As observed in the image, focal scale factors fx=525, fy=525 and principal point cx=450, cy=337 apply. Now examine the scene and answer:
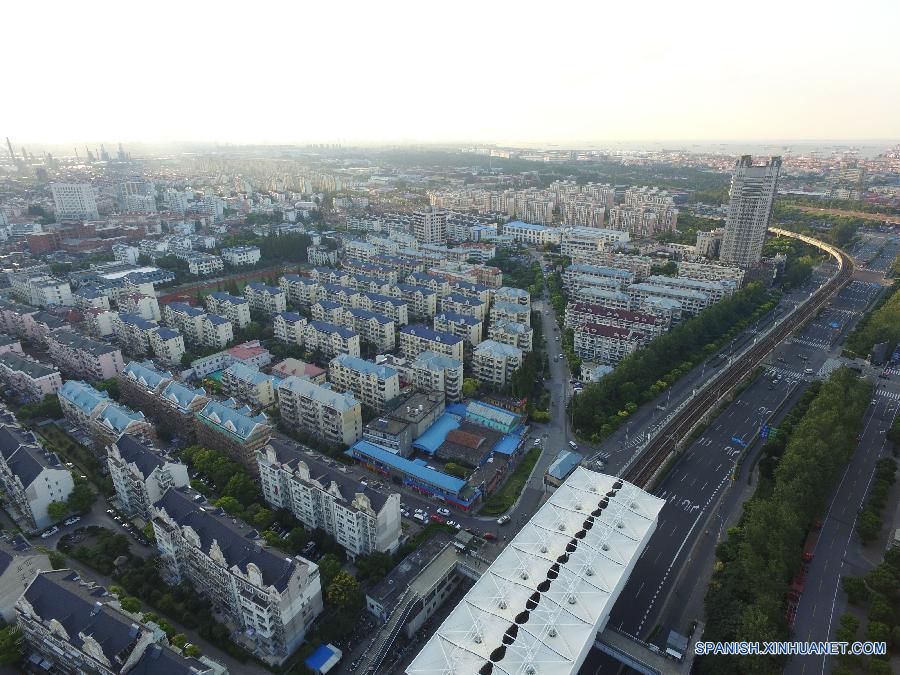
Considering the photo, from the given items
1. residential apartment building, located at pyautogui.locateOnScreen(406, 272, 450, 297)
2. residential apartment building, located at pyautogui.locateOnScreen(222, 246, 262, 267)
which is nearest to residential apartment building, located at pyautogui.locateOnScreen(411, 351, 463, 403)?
residential apartment building, located at pyautogui.locateOnScreen(406, 272, 450, 297)

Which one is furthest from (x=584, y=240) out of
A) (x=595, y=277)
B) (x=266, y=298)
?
(x=266, y=298)

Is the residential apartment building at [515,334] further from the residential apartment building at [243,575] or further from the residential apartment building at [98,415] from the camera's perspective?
the residential apartment building at [243,575]

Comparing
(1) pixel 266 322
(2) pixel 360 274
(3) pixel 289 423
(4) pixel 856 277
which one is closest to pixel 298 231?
(2) pixel 360 274

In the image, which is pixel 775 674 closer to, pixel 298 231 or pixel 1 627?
pixel 1 627

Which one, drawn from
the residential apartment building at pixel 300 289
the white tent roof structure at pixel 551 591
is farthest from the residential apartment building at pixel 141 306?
the white tent roof structure at pixel 551 591

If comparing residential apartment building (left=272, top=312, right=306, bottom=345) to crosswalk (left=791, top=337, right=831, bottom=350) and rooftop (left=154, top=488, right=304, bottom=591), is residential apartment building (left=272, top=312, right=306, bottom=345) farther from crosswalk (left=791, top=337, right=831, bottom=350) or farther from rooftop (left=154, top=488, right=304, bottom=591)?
crosswalk (left=791, top=337, right=831, bottom=350)

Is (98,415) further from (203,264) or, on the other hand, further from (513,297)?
(203,264)
